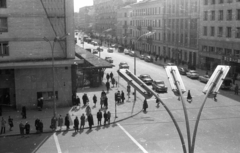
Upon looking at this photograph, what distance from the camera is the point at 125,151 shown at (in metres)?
20.3

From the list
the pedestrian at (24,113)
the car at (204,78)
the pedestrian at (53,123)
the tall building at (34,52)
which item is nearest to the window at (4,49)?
the tall building at (34,52)

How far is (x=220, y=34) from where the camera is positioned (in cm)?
5388

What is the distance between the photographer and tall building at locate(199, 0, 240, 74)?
49.4 meters

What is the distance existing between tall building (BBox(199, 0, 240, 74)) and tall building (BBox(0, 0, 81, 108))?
2627cm

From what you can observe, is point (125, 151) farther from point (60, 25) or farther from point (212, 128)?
point (60, 25)

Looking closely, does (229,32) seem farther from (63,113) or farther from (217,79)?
(217,79)

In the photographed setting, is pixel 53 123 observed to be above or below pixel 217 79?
below

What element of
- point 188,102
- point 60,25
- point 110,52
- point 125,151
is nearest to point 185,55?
A: point 110,52

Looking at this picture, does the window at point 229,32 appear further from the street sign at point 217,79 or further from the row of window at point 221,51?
the street sign at point 217,79

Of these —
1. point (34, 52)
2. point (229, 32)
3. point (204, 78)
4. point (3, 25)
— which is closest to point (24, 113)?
point (34, 52)

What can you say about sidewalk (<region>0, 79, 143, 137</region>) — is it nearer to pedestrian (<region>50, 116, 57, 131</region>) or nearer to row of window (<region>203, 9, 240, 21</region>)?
pedestrian (<region>50, 116, 57, 131</region>)

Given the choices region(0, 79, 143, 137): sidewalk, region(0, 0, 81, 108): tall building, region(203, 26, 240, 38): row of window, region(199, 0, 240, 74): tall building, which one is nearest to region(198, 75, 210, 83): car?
region(199, 0, 240, 74): tall building

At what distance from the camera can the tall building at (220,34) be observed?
162 ft

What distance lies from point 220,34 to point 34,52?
31953 mm
